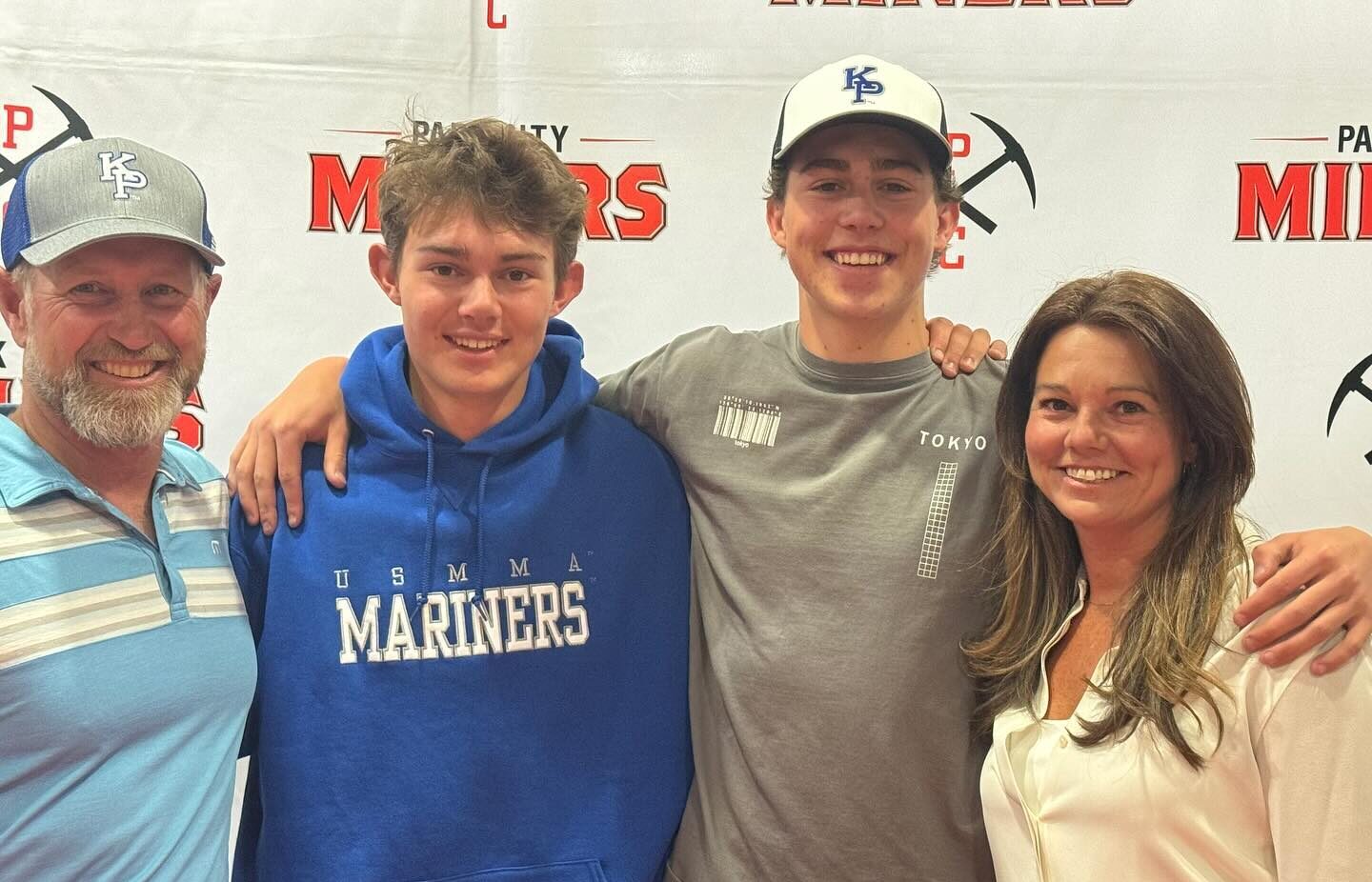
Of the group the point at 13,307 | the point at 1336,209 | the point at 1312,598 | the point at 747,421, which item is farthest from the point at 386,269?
the point at 1336,209

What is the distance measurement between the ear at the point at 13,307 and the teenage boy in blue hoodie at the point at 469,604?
360 mm

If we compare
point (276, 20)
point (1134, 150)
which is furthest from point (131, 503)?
point (1134, 150)

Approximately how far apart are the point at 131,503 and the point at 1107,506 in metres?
1.23

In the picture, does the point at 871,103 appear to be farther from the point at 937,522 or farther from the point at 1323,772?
the point at 1323,772

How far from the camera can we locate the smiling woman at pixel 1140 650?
1124mm

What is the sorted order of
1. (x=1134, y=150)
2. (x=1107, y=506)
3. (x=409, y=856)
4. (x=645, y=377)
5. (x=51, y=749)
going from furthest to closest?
1. (x=1134, y=150)
2. (x=645, y=377)
3. (x=409, y=856)
4. (x=1107, y=506)
5. (x=51, y=749)

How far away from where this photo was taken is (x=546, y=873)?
4.84 ft

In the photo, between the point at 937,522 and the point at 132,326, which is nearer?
the point at 132,326

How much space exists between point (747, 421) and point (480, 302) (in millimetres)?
426

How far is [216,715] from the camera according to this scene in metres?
1.34

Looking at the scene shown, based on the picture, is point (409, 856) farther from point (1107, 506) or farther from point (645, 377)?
point (1107, 506)

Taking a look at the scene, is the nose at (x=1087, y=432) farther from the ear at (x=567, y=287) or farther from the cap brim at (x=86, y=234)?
the cap brim at (x=86, y=234)

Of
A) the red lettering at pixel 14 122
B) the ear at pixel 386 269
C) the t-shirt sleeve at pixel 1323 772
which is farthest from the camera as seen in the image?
the red lettering at pixel 14 122

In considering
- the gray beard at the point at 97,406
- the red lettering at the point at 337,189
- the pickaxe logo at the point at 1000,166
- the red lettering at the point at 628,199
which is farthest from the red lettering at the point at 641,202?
the gray beard at the point at 97,406
